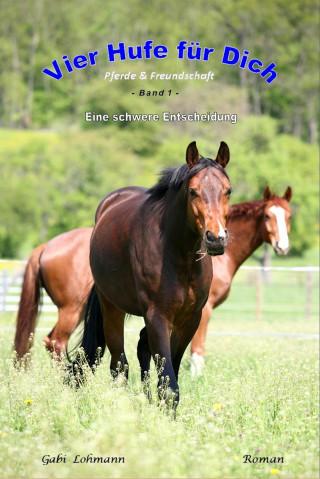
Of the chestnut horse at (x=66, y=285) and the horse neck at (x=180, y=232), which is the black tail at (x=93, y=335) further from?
the horse neck at (x=180, y=232)

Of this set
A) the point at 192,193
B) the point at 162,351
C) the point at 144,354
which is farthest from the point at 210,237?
the point at 144,354

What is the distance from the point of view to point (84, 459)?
14.2ft

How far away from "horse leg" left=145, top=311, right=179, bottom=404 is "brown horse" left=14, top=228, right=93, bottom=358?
3.19m

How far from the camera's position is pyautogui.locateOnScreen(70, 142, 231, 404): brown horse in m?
5.43

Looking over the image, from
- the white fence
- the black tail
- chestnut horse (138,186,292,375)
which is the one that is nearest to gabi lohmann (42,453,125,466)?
the black tail

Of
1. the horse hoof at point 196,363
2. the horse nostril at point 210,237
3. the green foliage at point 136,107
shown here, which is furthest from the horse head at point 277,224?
the green foliage at point 136,107

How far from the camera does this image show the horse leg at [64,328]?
885 centimetres

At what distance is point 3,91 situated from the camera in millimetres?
74312

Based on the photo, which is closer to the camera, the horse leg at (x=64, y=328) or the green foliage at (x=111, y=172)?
the horse leg at (x=64, y=328)

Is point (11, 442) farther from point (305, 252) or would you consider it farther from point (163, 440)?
point (305, 252)

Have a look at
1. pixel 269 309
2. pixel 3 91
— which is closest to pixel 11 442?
pixel 269 309

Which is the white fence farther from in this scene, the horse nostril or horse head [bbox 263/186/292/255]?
the horse nostril

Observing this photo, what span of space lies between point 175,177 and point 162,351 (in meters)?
1.24

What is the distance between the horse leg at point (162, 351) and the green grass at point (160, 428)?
171mm
